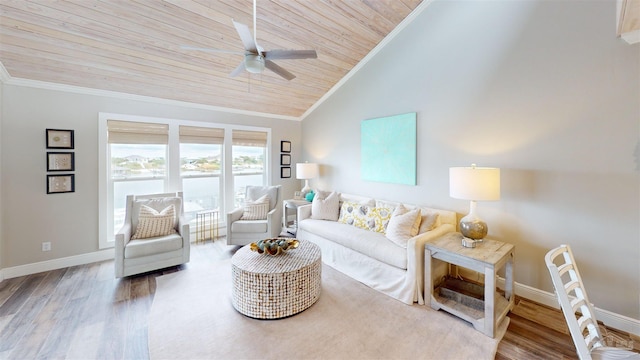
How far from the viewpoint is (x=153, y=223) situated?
10.6ft

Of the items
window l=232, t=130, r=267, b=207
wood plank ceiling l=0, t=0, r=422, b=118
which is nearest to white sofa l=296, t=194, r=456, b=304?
window l=232, t=130, r=267, b=207

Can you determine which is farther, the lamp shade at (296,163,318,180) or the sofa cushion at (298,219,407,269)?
the lamp shade at (296,163,318,180)

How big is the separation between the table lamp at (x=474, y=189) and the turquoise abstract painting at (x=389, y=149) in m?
1.04

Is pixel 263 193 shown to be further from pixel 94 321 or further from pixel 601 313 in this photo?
pixel 601 313

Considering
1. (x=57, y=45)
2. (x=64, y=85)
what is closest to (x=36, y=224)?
(x=64, y=85)

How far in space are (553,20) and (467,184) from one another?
1.75 meters

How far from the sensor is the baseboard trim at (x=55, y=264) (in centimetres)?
299

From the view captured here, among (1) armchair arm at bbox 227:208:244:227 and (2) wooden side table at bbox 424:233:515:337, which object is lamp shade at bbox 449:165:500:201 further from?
(1) armchair arm at bbox 227:208:244:227

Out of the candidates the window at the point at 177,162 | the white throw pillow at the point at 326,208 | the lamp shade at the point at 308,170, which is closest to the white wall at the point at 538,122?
the white throw pillow at the point at 326,208

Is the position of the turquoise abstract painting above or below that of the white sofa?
above

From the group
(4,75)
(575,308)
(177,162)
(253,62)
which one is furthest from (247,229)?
(575,308)

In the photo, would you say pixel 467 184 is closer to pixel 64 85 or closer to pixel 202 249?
pixel 202 249

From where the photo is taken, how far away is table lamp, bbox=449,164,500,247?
7.59 ft

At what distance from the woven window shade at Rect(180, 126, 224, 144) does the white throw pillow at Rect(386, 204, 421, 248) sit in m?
3.45
